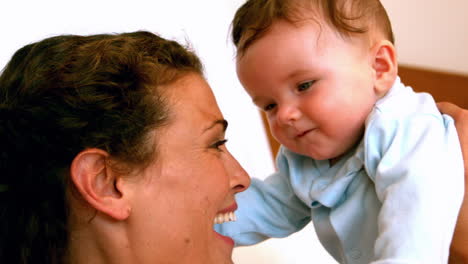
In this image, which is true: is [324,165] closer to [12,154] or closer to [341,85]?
[341,85]

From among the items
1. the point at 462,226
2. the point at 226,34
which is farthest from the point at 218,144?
the point at 226,34

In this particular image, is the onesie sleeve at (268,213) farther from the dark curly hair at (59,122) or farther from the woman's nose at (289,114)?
the dark curly hair at (59,122)

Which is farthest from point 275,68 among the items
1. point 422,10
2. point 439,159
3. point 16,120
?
point 422,10

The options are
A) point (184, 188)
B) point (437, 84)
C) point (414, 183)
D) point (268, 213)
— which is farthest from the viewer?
point (437, 84)

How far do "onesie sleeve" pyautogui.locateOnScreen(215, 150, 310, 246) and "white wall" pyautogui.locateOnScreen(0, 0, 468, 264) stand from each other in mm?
593

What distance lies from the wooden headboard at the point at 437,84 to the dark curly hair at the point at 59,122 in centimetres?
137

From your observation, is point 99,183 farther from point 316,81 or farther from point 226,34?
point 226,34

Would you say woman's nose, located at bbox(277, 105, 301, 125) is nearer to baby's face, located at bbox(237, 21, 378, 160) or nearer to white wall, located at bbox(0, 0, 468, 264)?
baby's face, located at bbox(237, 21, 378, 160)

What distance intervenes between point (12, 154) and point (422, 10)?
1979 millimetres

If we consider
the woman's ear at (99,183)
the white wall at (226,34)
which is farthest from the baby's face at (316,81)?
the white wall at (226,34)

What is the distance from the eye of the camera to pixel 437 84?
228 cm

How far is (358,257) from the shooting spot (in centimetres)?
112

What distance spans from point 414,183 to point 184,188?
0.42 m

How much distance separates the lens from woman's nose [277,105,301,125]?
1068 mm
